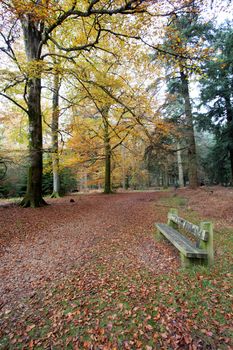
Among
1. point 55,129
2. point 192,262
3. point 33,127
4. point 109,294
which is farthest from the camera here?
point 55,129

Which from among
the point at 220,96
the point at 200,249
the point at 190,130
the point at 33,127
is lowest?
the point at 200,249

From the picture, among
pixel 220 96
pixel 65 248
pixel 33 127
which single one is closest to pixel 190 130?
pixel 220 96

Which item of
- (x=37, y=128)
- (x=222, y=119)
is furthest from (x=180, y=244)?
(x=222, y=119)

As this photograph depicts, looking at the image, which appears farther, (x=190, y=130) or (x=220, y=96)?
(x=220, y=96)

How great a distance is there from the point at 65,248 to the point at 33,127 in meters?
6.39

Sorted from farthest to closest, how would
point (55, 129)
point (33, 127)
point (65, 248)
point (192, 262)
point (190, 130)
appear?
point (190, 130), point (55, 129), point (33, 127), point (65, 248), point (192, 262)

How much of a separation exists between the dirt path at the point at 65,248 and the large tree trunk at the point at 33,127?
1.54 m

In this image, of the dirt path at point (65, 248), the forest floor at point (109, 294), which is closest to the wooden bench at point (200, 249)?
the forest floor at point (109, 294)

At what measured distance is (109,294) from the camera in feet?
8.71

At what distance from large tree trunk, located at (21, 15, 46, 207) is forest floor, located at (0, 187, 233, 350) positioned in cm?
357

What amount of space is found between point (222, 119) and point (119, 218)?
1328cm

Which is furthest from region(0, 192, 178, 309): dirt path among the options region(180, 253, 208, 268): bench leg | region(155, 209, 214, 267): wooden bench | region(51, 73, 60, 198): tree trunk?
region(51, 73, 60, 198): tree trunk

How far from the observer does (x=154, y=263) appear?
3510 mm

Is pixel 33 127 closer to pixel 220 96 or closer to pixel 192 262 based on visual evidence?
pixel 192 262
